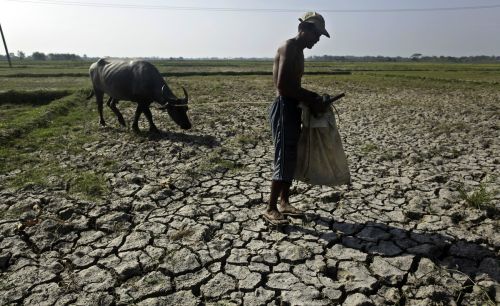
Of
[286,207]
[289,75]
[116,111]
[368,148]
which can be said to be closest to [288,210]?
[286,207]

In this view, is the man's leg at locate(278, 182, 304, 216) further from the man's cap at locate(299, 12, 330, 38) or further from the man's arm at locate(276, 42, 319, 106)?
the man's cap at locate(299, 12, 330, 38)

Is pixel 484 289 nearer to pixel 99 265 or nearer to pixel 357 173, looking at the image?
pixel 357 173

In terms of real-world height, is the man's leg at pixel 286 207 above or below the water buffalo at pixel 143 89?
below

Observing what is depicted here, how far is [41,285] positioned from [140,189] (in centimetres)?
207

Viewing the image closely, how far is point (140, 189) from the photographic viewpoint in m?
4.94

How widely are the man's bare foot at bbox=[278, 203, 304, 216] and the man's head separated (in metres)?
1.79

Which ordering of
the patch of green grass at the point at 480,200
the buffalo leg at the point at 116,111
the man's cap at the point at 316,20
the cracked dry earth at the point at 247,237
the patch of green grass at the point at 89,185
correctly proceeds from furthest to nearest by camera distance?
the buffalo leg at the point at 116,111 < the patch of green grass at the point at 89,185 < the patch of green grass at the point at 480,200 < the man's cap at the point at 316,20 < the cracked dry earth at the point at 247,237

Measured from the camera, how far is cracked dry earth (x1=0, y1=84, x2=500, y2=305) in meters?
2.87

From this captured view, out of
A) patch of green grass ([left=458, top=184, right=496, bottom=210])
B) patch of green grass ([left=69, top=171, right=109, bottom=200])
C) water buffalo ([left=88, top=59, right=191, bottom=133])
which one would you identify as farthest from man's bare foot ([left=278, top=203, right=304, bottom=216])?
water buffalo ([left=88, top=59, right=191, bottom=133])

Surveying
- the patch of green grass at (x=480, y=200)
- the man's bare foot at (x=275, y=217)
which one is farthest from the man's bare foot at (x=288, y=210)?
the patch of green grass at (x=480, y=200)

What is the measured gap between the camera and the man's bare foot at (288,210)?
3.98 m

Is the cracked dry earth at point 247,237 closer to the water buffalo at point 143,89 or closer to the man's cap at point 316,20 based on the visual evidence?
the water buffalo at point 143,89

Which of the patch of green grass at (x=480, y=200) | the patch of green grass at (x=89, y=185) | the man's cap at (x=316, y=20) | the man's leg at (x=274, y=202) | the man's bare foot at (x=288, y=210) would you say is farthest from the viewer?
the patch of green grass at (x=89, y=185)

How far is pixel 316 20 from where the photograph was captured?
3.29 meters
